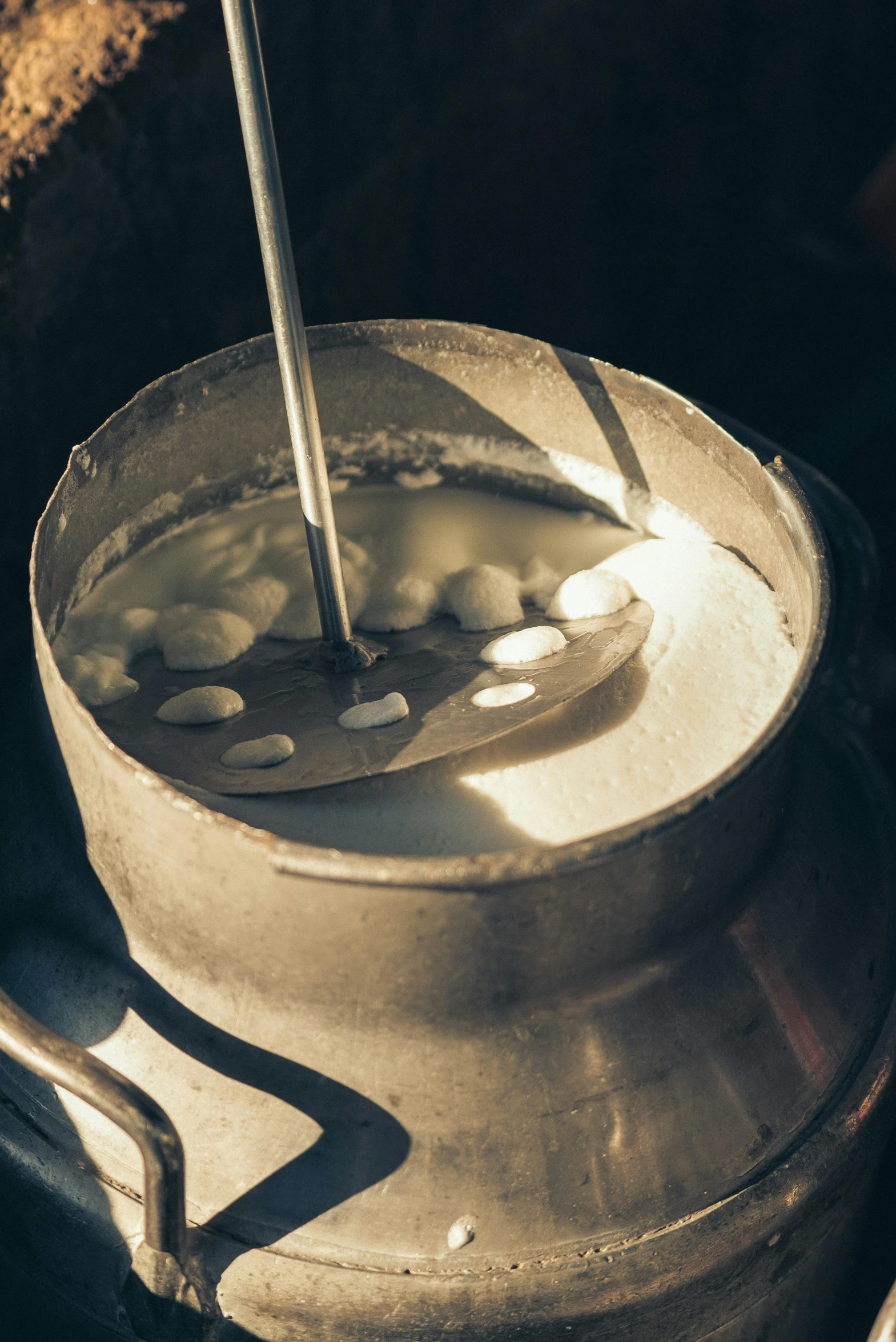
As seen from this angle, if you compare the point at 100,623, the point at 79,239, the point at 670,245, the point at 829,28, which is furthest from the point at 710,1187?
the point at 829,28

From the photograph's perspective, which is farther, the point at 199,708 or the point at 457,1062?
the point at 199,708

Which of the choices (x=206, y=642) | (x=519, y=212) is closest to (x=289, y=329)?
(x=206, y=642)

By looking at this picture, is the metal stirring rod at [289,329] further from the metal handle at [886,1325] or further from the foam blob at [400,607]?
the metal handle at [886,1325]

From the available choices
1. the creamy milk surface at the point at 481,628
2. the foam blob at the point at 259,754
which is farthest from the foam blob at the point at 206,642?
the foam blob at the point at 259,754

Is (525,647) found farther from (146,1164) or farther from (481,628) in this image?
(146,1164)

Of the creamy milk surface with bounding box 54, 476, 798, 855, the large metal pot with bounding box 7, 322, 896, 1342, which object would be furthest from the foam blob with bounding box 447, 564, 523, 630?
the large metal pot with bounding box 7, 322, 896, 1342

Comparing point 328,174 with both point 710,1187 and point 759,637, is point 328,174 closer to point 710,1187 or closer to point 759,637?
point 759,637

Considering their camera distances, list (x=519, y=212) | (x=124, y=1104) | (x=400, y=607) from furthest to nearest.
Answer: (x=519, y=212) → (x=400, y=607) → (x=124, y=1104)
